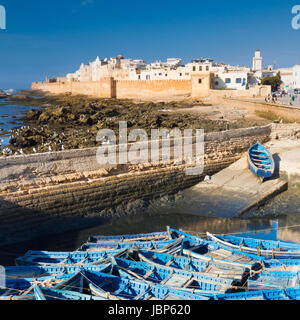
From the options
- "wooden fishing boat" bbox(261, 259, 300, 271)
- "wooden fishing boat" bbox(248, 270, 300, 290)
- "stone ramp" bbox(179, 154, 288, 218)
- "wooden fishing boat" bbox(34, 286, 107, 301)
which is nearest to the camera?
"wooden fishing boat" bbox(34, 286, 107, 301)

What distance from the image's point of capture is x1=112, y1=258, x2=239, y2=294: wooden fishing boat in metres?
7.07

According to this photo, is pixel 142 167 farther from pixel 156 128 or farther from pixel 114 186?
pixel 156 128

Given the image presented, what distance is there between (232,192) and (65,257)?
22.5ft

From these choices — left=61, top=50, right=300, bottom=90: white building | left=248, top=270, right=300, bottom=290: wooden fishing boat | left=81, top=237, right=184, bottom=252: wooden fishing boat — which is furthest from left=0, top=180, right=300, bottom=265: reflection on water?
left=61, top=50, right=300, bottom=90: white building

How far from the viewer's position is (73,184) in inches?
464

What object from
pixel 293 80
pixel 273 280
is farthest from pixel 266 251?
pixel 293 80

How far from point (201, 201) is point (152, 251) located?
4.85 m

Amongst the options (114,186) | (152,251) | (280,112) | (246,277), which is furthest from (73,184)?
(280,112)

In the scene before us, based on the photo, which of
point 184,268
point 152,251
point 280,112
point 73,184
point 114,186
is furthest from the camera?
point 280,112

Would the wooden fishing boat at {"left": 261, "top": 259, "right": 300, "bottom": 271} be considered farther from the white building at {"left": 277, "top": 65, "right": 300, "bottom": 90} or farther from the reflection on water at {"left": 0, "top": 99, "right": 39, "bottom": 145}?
the white building at {"left": 277, "top": 65, "right": 300, "bottom": 90}

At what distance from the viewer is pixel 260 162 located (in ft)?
49.0

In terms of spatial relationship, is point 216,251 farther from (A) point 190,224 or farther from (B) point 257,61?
(B) point 257,61

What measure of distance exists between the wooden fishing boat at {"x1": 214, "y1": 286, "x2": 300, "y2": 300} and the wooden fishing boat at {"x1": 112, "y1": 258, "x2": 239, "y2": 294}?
1.30ft
